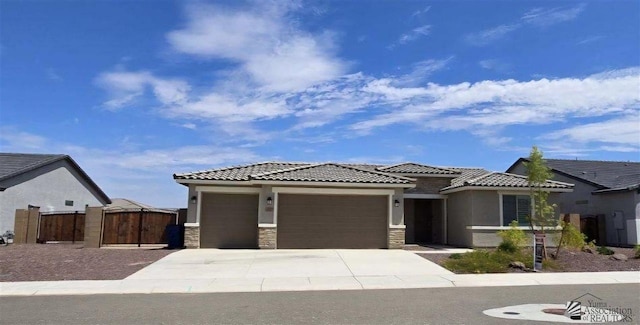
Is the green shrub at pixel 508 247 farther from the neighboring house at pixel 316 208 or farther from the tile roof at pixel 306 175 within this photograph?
the tile roof at pixel 306 175

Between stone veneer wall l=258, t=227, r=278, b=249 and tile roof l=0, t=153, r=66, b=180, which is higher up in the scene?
tile roof l=0, t=153, r=66, b=180

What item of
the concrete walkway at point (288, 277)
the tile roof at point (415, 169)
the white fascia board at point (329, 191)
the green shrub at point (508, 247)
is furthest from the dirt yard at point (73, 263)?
the green shrub at point (508, 247)

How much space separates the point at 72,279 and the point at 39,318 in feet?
14.7

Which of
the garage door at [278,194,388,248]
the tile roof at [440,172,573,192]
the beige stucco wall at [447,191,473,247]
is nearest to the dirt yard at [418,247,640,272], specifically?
the garage door at [278,194,388,248]

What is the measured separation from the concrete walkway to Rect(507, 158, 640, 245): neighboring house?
10774mm

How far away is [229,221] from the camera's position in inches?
800

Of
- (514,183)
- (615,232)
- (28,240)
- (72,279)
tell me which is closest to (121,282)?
(72,279)

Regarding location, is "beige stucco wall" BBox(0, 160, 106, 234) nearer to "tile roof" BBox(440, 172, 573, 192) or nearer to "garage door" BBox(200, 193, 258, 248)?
"garage door" BBox(200, 193, 258, 248)

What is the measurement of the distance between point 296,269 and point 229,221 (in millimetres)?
6956

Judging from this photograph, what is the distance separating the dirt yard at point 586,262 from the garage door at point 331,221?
3.46 m

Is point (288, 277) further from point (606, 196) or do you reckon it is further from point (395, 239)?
point (606, 196)

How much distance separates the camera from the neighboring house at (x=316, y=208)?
19797 millimetres

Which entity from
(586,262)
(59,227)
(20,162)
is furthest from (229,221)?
(20,162)

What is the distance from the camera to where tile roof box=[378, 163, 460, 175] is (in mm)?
23375
